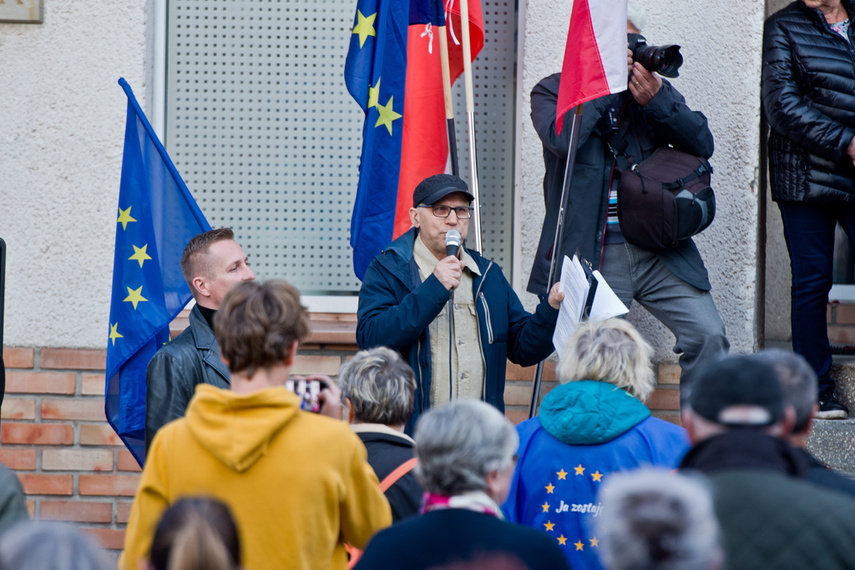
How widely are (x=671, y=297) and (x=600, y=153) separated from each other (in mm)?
704

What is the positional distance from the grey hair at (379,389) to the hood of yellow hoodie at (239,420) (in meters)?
0.64

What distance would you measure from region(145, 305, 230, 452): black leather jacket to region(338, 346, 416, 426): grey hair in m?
0.62

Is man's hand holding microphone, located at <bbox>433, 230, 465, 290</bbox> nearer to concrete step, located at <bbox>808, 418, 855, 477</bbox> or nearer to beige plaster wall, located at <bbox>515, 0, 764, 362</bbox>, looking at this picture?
beige plaster wall, located at <bbox>515, 0, 764, 362</bbox>

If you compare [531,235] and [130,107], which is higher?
[130,107]

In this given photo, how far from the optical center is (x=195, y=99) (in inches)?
200

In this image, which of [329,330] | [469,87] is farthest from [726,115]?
[329,330]

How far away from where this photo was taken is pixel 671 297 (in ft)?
13.9

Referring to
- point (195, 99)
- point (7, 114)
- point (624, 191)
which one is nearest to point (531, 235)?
point (624, 191)

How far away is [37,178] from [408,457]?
297 cm

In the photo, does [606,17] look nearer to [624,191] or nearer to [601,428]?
[624,191]

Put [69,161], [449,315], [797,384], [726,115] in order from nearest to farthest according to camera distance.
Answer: [797,384], [449,315], [726,115], [69,161]

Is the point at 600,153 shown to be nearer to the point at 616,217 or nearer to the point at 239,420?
the point at 616,217

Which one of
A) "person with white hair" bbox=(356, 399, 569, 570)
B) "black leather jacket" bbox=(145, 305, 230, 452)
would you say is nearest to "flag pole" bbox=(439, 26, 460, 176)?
"black leather jacket" bbox=(145, 305, 230, 452)

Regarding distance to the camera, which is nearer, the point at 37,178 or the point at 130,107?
the point at 130,107
